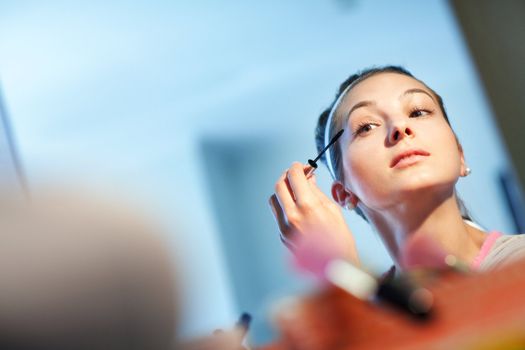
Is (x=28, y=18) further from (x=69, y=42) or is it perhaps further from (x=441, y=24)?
(x=441, y=24)

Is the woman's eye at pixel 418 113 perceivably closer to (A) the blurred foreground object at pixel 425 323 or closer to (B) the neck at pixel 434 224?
(B) the neck at pixel 434 224

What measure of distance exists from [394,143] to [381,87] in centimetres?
7

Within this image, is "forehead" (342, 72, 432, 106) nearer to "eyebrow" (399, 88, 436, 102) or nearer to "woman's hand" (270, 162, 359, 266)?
Answer: "eyebrow" (399, 88, 436, 102)

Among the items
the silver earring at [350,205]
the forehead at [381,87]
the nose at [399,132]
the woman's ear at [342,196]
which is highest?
the forehead at [381,87]

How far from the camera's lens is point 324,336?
26 cm

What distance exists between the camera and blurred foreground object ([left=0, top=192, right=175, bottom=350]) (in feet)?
0.66

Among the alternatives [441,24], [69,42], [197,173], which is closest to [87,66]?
[69,42]

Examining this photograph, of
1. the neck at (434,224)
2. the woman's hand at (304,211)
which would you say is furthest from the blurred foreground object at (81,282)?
the neck at (434,224)

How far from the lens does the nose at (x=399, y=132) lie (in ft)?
1.70

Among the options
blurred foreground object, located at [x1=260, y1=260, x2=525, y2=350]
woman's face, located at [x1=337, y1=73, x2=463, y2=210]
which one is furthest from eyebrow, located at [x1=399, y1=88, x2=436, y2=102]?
blurred foreground object, located at [x1=260, y1=260, x2=525, y2=350]

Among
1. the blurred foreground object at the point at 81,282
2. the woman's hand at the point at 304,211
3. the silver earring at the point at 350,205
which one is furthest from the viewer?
the silver earring at the point at 350,205

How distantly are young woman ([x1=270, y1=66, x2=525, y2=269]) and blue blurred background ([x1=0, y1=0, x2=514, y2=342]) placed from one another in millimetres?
39

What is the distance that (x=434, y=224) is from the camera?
0.54 metres

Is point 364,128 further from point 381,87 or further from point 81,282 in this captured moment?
point 81,282
